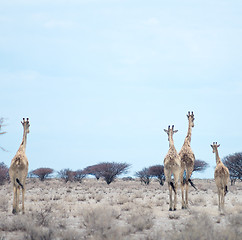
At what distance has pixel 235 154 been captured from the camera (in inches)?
1817

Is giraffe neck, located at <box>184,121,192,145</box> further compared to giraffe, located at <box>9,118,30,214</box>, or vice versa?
giraffe neck, located at <box>184,121,192,145</box>

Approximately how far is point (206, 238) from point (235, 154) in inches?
1528

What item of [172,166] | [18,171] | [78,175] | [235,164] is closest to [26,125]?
[18,171]

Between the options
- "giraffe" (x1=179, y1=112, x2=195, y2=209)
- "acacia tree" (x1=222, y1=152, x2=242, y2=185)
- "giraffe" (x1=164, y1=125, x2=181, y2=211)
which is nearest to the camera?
"giraffe" (x1=164, y1=125, x2=181, y2=211)

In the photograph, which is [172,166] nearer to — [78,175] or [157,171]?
[157,171]

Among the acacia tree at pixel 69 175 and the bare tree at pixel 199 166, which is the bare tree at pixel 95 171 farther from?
the bare tree at pixel 199 166

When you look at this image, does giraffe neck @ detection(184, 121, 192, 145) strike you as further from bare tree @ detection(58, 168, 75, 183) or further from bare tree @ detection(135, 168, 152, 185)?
bare tree @ detection(58, 168, 75, 183)

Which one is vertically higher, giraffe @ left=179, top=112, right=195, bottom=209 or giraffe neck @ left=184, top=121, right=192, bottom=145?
giraffe neck @ left=184, top=121, right=192, bottom=145

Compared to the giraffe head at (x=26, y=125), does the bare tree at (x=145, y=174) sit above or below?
below

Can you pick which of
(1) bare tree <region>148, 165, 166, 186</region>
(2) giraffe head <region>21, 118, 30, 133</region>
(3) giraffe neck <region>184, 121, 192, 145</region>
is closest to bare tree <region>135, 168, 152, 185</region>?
(1) bare tree <region>148, 165, 166, 186</region>

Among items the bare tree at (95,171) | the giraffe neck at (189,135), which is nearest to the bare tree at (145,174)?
the bare tree at (95,171)

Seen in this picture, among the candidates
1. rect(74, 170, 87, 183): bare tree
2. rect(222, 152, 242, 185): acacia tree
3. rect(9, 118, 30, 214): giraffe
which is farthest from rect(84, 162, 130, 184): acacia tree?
rect(9, 118, 30, 214): giraffe

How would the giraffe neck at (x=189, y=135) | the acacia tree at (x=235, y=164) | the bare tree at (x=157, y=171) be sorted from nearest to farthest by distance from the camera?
1. the giraffe neck at (x=189, y=135)
2. the acacia tree at (x=235, y=164)
3. the bare tree at (x=157, y=171)

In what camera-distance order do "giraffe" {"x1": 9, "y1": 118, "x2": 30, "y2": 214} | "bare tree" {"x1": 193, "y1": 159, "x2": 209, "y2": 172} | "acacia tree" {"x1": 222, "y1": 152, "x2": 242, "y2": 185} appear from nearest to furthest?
"giraffe" {"x1": 9, "y1": 118, "x2": 30, "y2": 214}, "acacia tree" {"x1": 222, "y1": 152, "x2": 242, "y2": 185}, "bare tree" {"x1": 193, "y1": 159, "x2": 209, "y2": 172}
